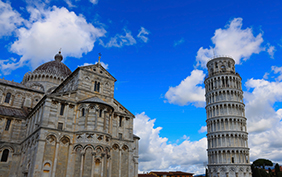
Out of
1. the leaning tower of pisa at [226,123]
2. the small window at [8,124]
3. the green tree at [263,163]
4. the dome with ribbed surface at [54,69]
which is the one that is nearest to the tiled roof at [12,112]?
the small window at [8,124]

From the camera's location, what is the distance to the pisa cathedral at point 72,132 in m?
23.6

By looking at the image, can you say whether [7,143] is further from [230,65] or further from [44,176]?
[230,65]

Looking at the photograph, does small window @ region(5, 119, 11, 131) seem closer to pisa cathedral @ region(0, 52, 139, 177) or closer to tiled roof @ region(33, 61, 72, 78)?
pisa cathedral @ region(0, 52, 139, 177)

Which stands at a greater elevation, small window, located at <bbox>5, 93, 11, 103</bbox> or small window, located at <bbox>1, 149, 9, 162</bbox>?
small window, located at <bbox>5, 93, 11, 103</bbox>

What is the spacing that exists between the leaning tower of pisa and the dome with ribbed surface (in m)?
38.6

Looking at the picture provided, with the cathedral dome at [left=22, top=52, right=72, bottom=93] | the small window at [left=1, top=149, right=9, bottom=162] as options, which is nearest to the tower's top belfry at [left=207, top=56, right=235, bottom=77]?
the cathedral dome at [left=22, top=52, right=72, bottom=93]

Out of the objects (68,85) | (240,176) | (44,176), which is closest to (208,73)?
(240,176)

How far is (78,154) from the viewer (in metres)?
24.4

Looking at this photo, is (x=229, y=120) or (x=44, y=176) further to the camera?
(x=229, y=120)

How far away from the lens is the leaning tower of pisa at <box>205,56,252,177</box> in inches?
1992

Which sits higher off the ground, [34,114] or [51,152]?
[34,114]

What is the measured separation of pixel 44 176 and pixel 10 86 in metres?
23.2

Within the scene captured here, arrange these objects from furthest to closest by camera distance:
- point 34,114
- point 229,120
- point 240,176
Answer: point 229,120
point 240,176
point 34,114

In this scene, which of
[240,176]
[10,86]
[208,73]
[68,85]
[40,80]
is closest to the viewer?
[68,85]
